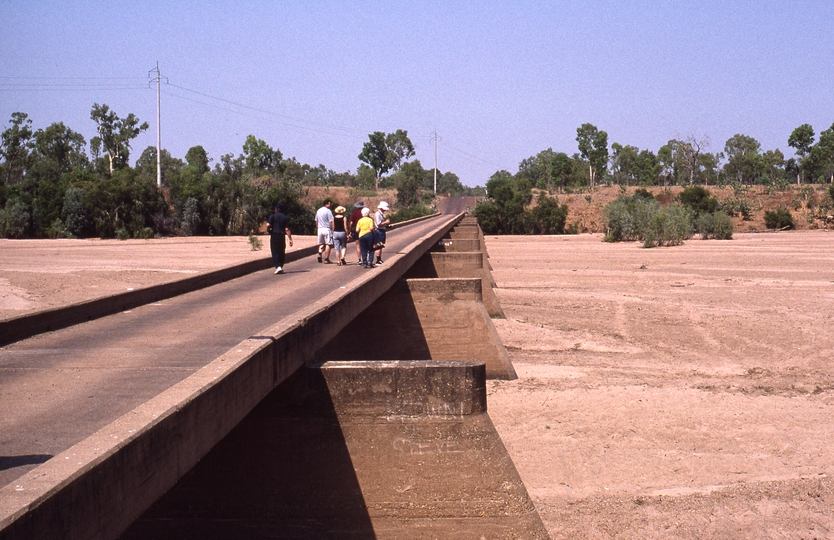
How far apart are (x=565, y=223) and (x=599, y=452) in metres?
68.9

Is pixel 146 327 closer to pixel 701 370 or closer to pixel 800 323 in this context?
pixel 701 370

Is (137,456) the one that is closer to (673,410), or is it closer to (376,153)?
(673,410)

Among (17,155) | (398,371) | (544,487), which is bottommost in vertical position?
(544,487)

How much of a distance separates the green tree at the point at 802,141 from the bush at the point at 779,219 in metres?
46.6

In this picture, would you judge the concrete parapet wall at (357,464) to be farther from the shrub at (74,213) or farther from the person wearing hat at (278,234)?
the shrub at (74,213)

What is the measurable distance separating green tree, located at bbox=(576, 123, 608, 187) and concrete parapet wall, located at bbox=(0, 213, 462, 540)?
109 metres

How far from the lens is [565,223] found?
78.1 metres

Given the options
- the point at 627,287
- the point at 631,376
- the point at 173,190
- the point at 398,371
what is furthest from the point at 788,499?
the point at 173,190

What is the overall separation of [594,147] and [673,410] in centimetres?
10834

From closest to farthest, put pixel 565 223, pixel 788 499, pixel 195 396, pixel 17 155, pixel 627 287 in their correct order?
pixel 195 396 → pixel 788 499 → pixel 627 287 → pixel 565 223 → pixel 17 155

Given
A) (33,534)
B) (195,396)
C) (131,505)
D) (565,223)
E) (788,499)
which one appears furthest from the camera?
(565,223)

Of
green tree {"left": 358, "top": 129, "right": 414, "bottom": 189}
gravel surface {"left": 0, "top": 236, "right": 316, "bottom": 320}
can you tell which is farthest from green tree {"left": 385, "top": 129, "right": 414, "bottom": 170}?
gravel surface {"left": 0, "top": 236, "right": 316, "bottom": 320}

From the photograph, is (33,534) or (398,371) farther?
(398,371)

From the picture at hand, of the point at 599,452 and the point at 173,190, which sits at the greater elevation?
the point at 173,190
